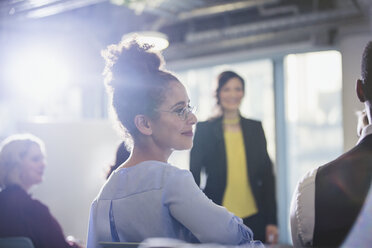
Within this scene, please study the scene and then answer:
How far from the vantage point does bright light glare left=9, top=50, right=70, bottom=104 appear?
498 cm

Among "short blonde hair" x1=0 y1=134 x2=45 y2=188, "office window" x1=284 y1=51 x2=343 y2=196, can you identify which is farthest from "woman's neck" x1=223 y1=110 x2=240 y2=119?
"office window" x1=284 y1=51 x2=343 y2=196

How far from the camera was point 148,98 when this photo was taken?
41.6 inches

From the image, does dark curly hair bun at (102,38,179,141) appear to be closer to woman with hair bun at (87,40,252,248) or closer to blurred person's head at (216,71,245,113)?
woman with hair bun at (87,40,252,248)

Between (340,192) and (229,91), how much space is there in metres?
1.47

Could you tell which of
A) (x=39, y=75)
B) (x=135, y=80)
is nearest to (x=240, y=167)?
(x=135, y=80)

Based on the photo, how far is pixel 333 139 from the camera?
14.2 feet

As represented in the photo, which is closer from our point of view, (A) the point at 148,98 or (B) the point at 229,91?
(A) the point at 148,98

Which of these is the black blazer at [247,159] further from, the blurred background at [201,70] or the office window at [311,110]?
the office window at [311,110]

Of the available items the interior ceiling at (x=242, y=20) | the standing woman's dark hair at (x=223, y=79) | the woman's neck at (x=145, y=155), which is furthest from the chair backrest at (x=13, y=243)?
the interior ceiling at (x=242, y=20)

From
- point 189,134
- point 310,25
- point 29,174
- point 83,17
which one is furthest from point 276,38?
point 189,134

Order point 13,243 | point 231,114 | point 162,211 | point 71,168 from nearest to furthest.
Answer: point 162,211
point 13,243
point 231,114
point 71,168

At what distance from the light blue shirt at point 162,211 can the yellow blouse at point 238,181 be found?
1078 mm

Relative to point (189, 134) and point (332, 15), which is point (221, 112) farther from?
point (332, 15)

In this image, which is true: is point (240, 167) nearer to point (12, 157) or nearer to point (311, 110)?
point (12, 157)
